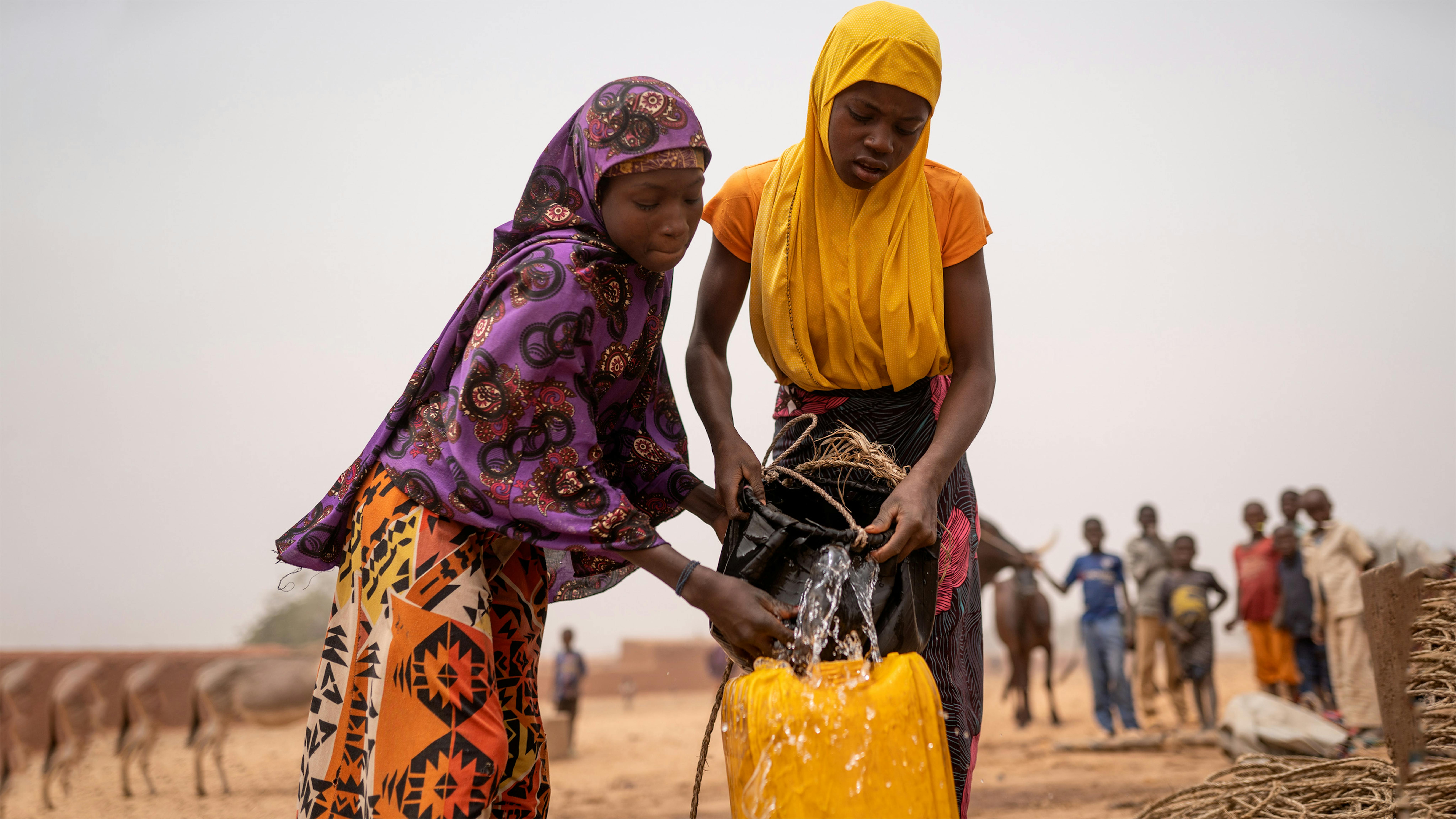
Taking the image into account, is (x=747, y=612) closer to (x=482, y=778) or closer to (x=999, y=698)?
(x=482, y=778)

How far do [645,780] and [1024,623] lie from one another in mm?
5454

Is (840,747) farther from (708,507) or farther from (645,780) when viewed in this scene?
(645,780)

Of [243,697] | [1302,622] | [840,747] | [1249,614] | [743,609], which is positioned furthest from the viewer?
[1249,614]

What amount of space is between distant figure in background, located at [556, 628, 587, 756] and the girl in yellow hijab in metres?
8.75

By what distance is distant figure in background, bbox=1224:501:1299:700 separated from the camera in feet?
32.7

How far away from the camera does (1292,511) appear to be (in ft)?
32.5

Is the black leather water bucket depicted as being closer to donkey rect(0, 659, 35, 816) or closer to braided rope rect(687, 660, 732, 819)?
braided rope rect(687, 660, 732, 819)

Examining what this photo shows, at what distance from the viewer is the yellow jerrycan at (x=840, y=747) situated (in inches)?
70.5

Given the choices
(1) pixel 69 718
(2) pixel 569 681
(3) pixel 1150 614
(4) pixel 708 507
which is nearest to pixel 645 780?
(2) pixel 569 681

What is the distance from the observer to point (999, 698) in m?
17.6

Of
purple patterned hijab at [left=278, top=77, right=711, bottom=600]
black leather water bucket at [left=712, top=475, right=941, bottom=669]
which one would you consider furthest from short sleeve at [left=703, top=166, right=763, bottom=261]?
black leather water bucket at [left=712, top=475, right=941, bottom=669]

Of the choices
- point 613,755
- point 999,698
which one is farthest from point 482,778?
point 999,698

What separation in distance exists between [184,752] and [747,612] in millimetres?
11099

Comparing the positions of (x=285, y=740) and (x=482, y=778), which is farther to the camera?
(x=285, y=740)
